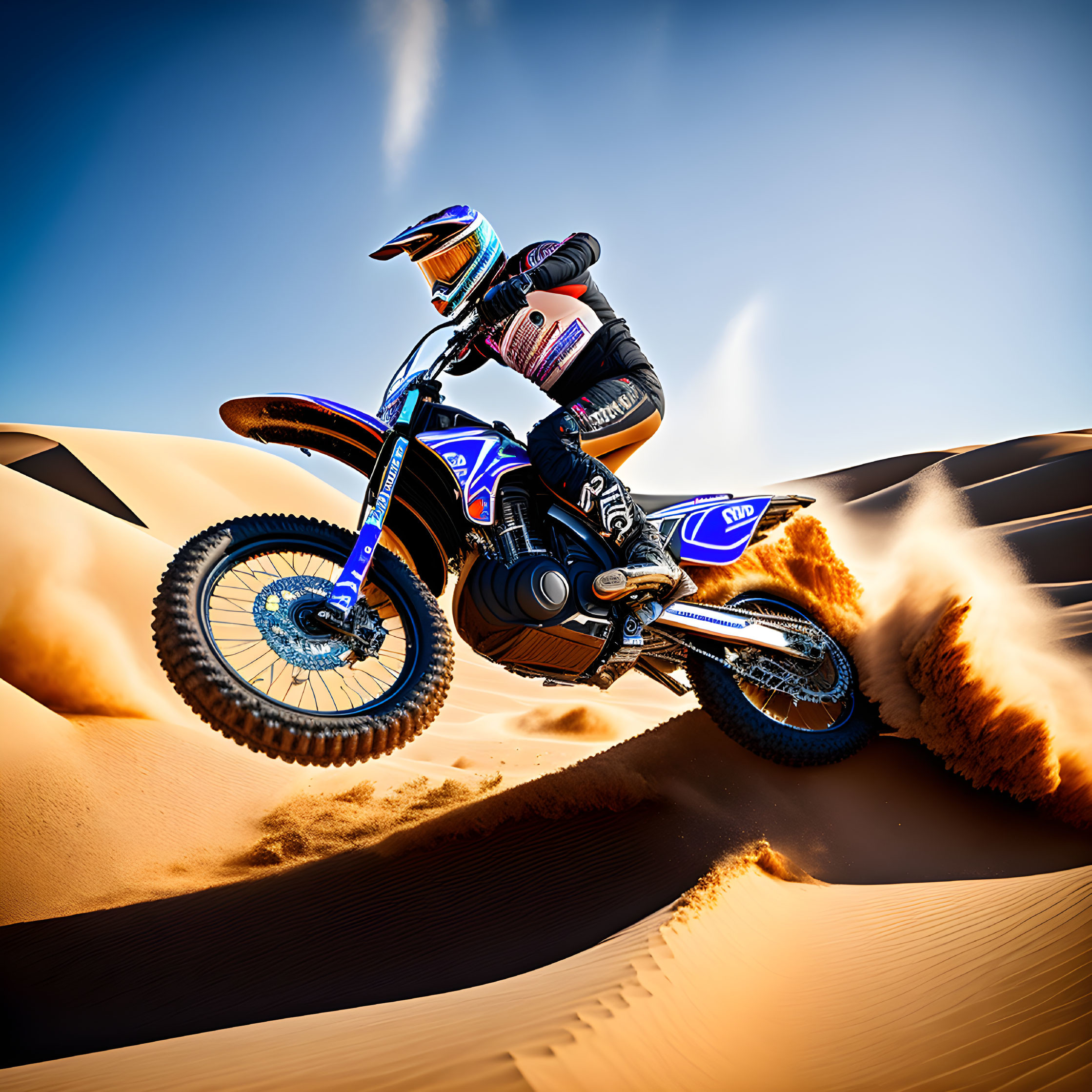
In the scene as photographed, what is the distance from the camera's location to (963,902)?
3.43 m

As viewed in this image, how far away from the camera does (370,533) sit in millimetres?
3010

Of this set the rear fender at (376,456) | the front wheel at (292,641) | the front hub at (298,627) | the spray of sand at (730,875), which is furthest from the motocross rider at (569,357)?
the spray of sand at (730,875)

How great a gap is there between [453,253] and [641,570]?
1.96 metres

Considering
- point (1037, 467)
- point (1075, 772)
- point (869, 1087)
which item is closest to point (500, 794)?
point (869, 1087)

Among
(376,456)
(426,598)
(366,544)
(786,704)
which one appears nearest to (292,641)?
(366,544)

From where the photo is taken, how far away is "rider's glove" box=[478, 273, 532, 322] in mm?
3229

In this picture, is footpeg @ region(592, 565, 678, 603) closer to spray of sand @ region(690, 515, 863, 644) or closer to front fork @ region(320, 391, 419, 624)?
spray of sand @ region(690, 515, 863, 644)

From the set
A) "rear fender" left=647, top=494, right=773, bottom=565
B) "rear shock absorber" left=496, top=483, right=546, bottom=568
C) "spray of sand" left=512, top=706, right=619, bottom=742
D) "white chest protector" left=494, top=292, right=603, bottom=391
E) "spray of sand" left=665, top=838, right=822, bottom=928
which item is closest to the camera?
"spray of sand" left=665, top=838, right=822, bottom=928

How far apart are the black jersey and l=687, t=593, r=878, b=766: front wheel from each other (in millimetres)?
1819

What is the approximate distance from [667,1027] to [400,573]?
2.10 metres

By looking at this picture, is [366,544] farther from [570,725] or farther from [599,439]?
[570,725]

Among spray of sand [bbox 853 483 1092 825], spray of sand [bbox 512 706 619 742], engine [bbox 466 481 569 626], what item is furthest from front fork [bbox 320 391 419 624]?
spray of sand [bbox 512 706 619 742]

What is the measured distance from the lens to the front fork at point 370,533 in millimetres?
2820

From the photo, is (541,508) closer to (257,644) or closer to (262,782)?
(257,644)
